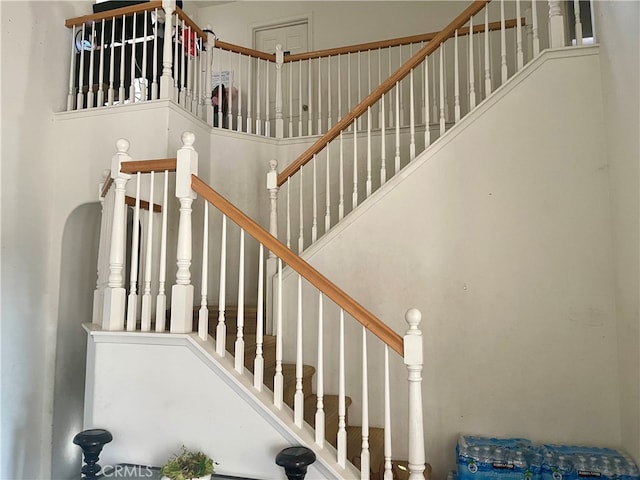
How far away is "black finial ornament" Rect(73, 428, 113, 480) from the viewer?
2.24m

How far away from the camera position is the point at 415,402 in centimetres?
203

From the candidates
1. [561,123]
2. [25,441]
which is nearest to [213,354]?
[25,441]

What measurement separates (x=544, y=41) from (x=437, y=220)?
113 inches

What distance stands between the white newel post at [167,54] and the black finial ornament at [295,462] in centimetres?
289

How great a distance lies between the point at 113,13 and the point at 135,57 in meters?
0.39

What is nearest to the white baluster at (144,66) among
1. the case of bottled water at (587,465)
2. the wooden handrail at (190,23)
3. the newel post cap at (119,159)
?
the wooden handrail at (190,23)

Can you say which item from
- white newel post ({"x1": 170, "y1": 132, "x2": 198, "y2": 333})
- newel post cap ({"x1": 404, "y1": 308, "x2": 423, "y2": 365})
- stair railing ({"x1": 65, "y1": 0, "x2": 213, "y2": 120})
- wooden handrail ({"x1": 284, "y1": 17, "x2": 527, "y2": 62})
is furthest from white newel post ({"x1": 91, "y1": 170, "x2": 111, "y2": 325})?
Answer: wooden handrail ({"x1": 284, "y1": 17, "x2": 527, "y2": 62})

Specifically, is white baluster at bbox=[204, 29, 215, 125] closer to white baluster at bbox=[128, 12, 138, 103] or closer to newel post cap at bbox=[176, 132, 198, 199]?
white baluster at bbox=[128, 12, 138, 103]

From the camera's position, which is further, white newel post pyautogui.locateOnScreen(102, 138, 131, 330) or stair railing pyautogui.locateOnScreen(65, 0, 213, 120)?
stair railing pyautogui.locateOnScreen(65, 0, 213, 120)

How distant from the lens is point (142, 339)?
2396 millimetres

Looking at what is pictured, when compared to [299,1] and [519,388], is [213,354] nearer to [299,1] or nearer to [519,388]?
[519,388]

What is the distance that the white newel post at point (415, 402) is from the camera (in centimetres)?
200

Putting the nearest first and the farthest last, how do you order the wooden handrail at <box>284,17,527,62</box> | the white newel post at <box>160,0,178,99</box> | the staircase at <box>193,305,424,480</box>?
the staircase at <box>193,305,424,480</box>
the white newel post at <box>160,0,178,99</box>
the wooden handrail at <box>284,17,527,62</box>

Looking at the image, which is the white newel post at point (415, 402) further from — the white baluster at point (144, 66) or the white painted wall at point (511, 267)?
the white baluster at point (144, 66)
